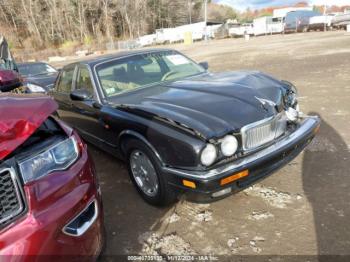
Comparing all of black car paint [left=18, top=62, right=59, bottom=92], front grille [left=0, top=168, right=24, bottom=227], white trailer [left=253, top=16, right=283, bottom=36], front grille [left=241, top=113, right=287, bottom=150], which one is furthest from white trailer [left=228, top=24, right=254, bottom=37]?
front grille [left=0, top=168, right=24, bottom=227]

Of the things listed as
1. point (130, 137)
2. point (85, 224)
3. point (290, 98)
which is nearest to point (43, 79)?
point (130, 137)

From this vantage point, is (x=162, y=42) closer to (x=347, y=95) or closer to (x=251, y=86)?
(x=347, y=95)

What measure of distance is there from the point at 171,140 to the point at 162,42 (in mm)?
46177

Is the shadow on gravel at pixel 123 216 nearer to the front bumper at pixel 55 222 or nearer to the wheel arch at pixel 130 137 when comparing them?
the wheel arch at pixel 130 137

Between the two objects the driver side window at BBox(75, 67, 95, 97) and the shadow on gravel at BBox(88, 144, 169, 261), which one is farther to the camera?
the driver side window at BBox(75, 67, 95, 97)

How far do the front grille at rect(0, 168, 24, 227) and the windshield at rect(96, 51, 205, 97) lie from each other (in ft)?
7.60

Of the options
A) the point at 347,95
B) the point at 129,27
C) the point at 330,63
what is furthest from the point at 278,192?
the point at 129,27

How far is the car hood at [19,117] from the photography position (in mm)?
1808

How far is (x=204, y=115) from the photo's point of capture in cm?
294

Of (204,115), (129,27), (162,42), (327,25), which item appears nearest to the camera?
(204,115)

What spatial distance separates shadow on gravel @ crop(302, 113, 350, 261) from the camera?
8.80 feet

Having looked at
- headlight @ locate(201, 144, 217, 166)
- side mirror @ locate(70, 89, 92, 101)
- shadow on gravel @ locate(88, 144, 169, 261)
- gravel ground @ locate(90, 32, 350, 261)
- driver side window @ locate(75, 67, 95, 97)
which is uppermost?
driver side window @ locate(75, 67, 95, 97)

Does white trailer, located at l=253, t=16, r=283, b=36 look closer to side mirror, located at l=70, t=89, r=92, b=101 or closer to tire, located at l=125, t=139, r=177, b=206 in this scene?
side mirror, located at l=70, t=89, r=92, b=101

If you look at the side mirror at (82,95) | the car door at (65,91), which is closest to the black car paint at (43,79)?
the car door at (65,91)
